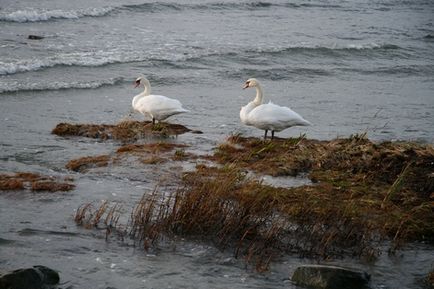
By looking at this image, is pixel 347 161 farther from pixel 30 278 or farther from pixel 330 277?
pixel 30 278

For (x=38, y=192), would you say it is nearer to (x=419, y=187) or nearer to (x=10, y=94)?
(x=419, y=187)

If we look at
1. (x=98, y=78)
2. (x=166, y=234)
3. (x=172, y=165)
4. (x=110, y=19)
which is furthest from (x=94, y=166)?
(x=110, y=19)

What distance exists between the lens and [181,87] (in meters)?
19.5

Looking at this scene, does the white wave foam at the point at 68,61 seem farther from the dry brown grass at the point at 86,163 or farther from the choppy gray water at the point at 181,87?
the dry brown grass at the point at 86,163

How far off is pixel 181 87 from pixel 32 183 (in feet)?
34.2

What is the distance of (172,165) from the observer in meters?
10.9

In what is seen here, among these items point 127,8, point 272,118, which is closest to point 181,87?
point 272,118

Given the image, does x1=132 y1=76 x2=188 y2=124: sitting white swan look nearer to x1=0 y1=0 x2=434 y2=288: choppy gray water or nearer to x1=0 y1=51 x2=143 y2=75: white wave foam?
x1=0 y1=0 x2=434 y2=288: choppy gray water

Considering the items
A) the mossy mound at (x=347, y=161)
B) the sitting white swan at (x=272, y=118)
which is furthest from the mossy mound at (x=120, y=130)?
the mossy mound at (x=347, y=161)

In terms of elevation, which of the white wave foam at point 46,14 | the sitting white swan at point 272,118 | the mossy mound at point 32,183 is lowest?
the mossy mound at point 32,183

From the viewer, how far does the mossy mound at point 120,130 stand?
42.7 ft

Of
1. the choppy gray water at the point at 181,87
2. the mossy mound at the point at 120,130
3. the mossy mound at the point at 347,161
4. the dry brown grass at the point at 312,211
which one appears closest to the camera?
the choppy gray water at the point at 181,87

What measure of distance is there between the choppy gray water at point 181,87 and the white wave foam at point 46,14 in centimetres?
7

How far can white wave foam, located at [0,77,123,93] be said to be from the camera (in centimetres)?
1744
